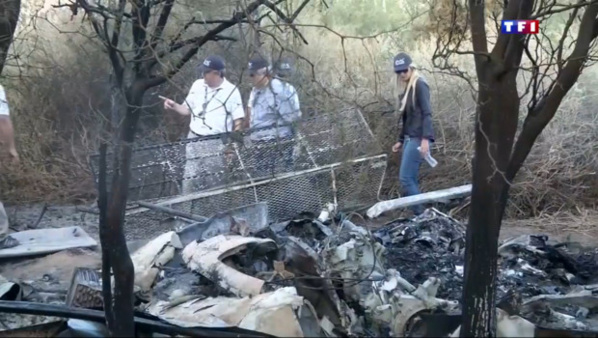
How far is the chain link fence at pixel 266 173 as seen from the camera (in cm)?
880

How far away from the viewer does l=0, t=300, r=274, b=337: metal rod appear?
4.28 metres

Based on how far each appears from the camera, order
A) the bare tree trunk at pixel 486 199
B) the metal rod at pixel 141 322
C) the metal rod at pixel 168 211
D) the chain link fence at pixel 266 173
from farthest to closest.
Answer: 1. the chain link fence at pixel 266 173
2. the metal rod at pixel 168 211
3. the metal rod at pixel 141 322
4. the bare tree trunk at pixel 486 199

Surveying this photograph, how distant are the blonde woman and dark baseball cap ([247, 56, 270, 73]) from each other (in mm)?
4774

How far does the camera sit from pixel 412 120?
9414mm

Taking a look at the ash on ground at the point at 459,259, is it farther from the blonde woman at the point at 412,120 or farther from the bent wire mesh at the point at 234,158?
the bent wire mesh at the point at 234,158

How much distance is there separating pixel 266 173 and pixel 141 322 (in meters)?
5.00

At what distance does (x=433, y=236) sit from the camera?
26.7ft

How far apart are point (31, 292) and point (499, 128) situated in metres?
4.00

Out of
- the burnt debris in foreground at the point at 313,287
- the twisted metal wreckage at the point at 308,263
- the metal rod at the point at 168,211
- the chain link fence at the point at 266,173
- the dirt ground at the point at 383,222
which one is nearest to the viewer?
the burnt debris in foreground at the point at 313,287

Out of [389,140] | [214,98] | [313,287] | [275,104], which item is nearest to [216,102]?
[214,98]

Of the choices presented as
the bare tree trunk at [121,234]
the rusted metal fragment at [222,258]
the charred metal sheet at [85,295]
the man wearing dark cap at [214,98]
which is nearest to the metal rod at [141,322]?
the bare tree trunk at [121,234]

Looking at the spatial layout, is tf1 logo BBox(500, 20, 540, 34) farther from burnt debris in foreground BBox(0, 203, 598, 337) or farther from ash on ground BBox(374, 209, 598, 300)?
ash on ground BBox(374, 209, 598, 300)

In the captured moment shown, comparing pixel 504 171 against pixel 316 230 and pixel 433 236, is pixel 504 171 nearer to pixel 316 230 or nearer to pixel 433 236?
pixel 316 230

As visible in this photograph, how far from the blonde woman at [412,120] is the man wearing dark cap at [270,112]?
1.32m
